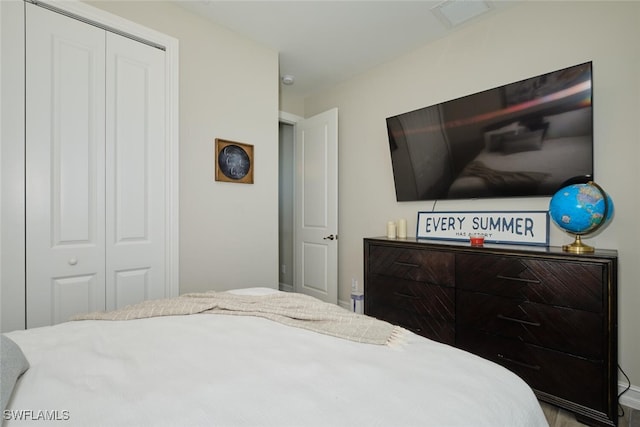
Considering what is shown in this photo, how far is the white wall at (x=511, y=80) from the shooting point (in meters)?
1.86

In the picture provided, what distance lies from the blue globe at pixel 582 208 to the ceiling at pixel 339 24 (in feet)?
4.99

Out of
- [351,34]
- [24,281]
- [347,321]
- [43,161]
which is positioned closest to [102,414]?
[347,321]

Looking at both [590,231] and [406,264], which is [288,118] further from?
[590,231]

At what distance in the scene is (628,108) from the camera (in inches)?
73.5

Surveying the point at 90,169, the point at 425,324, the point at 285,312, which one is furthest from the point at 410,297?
the point at 90,169

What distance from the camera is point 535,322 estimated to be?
179 cm

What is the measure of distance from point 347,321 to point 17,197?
6.42 feet

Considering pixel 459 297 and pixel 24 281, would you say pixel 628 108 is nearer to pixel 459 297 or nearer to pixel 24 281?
pixel 459 297

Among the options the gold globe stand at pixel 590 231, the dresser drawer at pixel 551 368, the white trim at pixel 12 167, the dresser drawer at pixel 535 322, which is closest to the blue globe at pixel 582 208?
the gold globe stand at pixel 590 231

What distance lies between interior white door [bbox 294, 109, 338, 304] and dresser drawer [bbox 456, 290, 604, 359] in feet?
5.09

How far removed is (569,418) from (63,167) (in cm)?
329

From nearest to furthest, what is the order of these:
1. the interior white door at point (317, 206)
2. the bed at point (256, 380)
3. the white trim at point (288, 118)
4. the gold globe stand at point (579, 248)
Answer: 1. the bed at point (256, 380)
2. the gold globe stand at point (579, 248)
3. the interior white door at point (317, 206)
4. the white trim at point (288, 118)

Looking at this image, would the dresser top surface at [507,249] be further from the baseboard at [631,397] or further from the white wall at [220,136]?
the white wall at [220,136]

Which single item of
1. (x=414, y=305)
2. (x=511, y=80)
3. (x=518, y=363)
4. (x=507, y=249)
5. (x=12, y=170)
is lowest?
(x=518, y=363)
